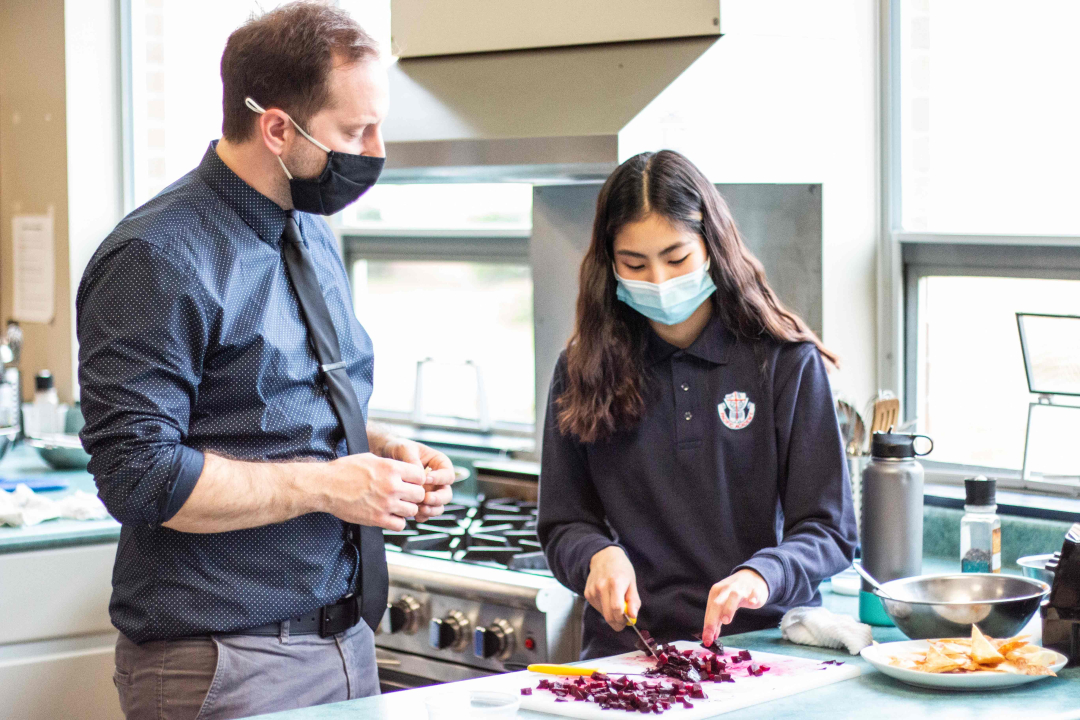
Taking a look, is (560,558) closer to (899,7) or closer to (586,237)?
(586,237)

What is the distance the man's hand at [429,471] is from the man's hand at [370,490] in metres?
0.08

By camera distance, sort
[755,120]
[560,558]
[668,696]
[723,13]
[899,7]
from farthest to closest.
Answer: [899,7] < [755,120] < [723,13] < [560,558] < [668,696]

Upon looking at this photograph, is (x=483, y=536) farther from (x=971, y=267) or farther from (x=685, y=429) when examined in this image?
(x=971, y=267)

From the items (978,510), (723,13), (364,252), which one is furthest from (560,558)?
(364,252)

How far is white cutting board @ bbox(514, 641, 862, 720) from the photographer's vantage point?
1449 millimetres

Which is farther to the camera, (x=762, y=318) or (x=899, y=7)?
(x=899, y=7)

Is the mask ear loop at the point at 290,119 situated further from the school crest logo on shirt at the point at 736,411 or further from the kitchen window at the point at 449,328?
the kitchen window at the point at 449,328

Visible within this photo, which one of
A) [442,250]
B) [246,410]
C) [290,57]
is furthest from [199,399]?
[442,250]

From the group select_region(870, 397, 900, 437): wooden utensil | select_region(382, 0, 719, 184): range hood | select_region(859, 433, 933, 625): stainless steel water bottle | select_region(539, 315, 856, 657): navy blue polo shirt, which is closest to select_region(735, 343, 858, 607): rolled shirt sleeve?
select_region(539, 315, 856, 657): navy blue polo shirt

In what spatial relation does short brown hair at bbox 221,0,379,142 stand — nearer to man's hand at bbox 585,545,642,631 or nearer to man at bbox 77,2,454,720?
man at bbox 77,2,454,720

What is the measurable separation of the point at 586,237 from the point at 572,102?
613 mm

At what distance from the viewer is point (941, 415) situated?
104 inches

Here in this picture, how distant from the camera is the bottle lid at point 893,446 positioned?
191cm

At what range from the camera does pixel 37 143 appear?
3812 mm
